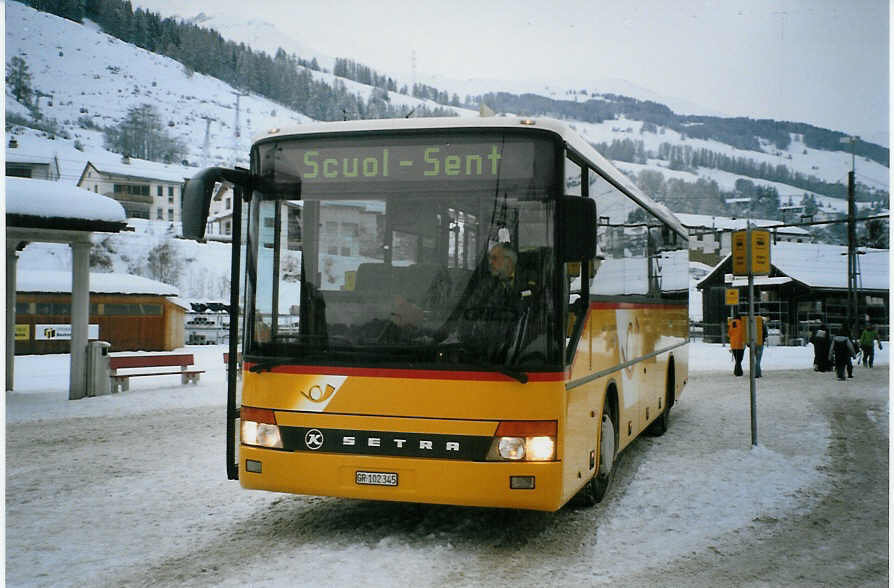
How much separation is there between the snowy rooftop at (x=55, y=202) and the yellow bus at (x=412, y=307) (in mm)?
10686

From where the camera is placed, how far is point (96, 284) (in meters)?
36.9

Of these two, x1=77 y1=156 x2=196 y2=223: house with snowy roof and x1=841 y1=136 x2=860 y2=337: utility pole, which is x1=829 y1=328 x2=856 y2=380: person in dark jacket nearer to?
x1=841 y1=136 x2=860 y2=337: utility pole

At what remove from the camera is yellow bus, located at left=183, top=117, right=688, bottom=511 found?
5766 millimetres

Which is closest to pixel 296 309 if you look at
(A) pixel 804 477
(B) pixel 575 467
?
(B) pixel 575 467

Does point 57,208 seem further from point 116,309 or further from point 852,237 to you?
point 852,237

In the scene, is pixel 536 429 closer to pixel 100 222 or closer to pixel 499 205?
pixel 499 205

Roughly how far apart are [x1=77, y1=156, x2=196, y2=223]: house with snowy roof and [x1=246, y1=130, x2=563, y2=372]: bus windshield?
282 ft

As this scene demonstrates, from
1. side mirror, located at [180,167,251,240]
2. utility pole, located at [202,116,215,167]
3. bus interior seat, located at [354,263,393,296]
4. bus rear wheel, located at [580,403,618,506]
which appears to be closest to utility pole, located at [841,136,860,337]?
bus rear wheel, located at [580,403,618,506]

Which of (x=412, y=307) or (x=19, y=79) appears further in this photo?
(x=19, y=79)

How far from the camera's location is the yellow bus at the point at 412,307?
5.77m

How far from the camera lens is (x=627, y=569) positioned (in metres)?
5.74

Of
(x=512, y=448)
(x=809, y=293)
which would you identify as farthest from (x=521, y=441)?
(x=809, y=293)

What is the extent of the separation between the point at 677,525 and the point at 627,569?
4.63ft

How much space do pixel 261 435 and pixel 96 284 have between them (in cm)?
3353
